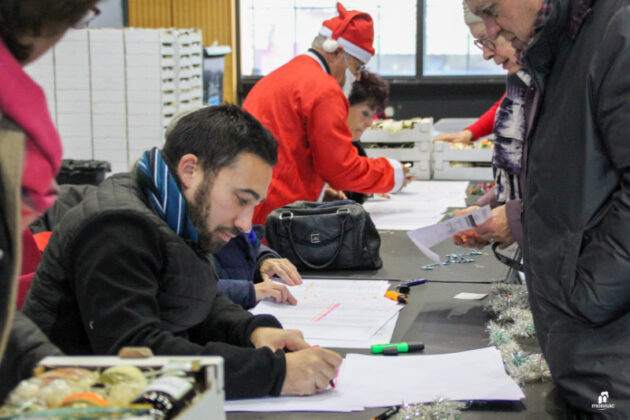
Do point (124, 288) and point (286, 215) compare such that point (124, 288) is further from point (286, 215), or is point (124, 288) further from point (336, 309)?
point (286, 215)

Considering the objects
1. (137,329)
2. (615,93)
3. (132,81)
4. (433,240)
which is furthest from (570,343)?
(132,81)

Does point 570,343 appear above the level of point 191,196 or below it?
below

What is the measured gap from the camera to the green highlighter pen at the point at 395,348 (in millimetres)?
1702

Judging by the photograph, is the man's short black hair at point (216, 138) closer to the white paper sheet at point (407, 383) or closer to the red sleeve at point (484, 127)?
the white paper sheet at point (407, 383)

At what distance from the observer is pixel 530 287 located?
5.00 feet

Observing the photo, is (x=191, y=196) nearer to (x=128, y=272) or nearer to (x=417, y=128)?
(x=128, y=272)

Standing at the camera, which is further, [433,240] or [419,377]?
[433,240]

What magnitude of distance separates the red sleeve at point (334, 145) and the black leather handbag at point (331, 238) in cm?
60

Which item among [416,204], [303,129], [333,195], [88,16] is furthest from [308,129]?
[88,16]

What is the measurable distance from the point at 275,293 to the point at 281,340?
474mm

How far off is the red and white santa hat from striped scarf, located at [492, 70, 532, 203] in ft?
4.03

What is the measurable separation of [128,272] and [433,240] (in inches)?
32.8

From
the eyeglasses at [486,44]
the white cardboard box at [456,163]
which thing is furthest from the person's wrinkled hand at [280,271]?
the white cardboard box at [456,163]

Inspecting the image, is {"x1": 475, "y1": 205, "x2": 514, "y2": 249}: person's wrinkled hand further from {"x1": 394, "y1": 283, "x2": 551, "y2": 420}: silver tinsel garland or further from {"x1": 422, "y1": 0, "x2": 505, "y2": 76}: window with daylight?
{"x1": 422, "y1": 0, "x2": 505, "y2": 76}: window with daylight
